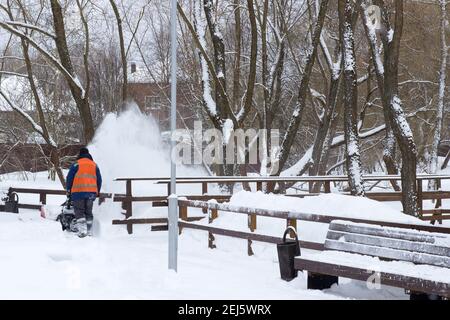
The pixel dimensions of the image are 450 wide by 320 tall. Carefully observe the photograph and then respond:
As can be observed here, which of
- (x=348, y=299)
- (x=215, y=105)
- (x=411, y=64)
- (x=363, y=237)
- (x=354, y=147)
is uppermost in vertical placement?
(x=411, y=64)

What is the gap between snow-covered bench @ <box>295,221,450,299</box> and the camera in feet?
23.6

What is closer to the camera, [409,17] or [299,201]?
[299,201]

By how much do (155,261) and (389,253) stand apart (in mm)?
4523

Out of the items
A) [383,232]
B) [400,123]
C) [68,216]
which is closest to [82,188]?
[68,216]

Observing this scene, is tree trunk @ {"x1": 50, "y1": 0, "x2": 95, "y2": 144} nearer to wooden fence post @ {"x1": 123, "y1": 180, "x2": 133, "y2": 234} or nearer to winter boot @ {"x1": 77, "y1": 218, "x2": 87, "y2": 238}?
wooden fence post @ {"x1": 123, "y1": 180, "x2": 133, "y2": 234}

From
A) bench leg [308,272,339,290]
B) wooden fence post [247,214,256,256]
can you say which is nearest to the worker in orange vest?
wooden fence post [247,214,256,256]

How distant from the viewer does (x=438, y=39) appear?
35469 millimetres

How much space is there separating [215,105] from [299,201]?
1053cm

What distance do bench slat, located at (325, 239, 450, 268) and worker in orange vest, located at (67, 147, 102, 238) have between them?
6297mm

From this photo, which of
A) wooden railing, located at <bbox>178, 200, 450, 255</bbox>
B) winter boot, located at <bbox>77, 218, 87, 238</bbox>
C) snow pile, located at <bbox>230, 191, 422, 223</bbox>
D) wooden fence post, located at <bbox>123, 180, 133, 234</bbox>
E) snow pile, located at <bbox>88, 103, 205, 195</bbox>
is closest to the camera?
wooden railing, located at <bbox>178, 200, 450, 255</bbox>

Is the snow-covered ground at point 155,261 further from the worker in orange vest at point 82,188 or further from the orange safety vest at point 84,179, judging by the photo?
the orange safety vest at point 84,179

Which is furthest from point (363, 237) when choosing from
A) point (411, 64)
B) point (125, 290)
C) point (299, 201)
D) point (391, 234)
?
point (411, 64)
